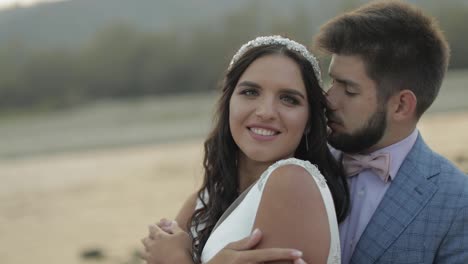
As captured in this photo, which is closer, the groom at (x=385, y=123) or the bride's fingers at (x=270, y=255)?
the bride's fingers at (x=270, y=255)

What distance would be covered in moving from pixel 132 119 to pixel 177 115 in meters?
2.01

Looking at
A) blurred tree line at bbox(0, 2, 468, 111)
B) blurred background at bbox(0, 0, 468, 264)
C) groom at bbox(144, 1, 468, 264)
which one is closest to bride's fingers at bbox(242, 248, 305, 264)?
groom at bbox(144, 1, 468, 264)

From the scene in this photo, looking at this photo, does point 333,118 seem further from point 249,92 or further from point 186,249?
point 186,249

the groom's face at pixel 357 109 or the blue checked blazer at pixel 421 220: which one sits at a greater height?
the groom's face at pixel 357 109

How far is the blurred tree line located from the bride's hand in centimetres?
3705

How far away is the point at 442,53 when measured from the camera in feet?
10.1

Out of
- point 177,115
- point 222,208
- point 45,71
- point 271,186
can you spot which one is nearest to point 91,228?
point 222,208

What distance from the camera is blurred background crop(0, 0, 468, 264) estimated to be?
11.0m

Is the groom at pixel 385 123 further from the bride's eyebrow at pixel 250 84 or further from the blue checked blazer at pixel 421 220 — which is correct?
the bride's eyebrow at pixel 250 84

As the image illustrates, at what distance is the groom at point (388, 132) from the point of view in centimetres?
269

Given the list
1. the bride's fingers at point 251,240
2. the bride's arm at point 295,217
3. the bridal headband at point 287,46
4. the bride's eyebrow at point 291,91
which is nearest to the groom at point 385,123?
the bridal headband at point 287,46

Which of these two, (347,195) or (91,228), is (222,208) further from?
(91,228)

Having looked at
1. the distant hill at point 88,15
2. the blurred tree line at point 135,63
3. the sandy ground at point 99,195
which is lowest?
the sandy ground at point 99,195

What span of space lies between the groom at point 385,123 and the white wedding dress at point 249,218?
0.44 metres
